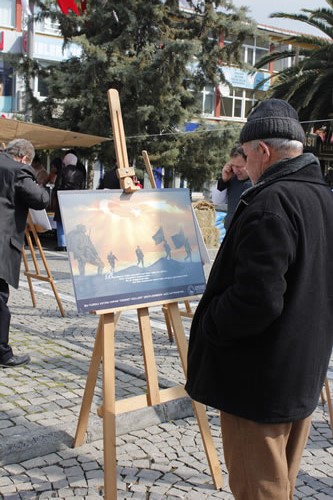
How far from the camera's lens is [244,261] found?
2037 millimetres

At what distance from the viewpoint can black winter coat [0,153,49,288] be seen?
5.00m

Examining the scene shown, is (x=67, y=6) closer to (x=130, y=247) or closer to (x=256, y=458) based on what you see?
(x=130, y=247)

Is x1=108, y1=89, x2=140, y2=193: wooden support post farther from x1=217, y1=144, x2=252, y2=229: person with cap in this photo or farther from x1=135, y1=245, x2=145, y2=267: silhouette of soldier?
x1=217, y1=144, x2=252, y2=229: person with cap

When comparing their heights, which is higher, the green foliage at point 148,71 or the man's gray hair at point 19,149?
the green foliage at point 148,71

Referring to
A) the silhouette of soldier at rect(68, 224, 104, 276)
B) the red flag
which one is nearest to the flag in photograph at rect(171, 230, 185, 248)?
the silhouette of soldier at rect(68, 224, 104, 276)

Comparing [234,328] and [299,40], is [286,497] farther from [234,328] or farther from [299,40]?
[299,40]

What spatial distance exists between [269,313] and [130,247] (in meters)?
1.55

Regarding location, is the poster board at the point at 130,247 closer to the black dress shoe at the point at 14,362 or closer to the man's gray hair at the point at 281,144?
the man's gray hair at the point at 281,144

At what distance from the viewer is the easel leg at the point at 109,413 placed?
303 centimetres

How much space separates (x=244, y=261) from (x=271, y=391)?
476mm

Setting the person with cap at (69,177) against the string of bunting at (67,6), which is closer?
the person with cap at (69,177)

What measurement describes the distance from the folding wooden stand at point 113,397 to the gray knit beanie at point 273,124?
1.44m

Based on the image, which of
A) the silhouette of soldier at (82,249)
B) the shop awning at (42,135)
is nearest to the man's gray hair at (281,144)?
the silhouette of soldier at (82,249)

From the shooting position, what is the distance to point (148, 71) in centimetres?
1377
